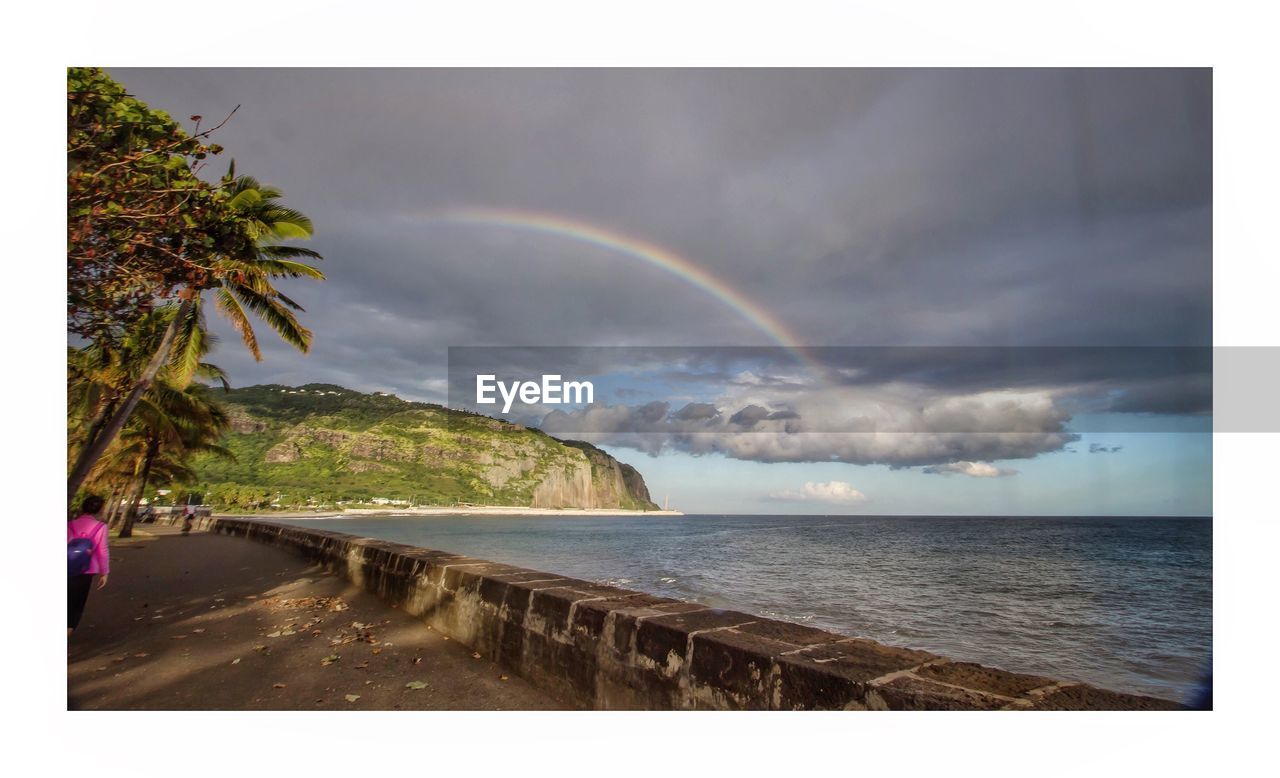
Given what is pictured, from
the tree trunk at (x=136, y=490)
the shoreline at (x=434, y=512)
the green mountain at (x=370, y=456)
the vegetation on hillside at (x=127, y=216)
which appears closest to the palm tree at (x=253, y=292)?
the vegetation on hillside at (x=127, y=216)

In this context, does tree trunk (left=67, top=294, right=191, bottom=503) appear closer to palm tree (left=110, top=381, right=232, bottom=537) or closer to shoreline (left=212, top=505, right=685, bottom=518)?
palm tree (left=110, top=381, right=232, bottom=537)

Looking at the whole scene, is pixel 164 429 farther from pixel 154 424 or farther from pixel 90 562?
pixel 90 562

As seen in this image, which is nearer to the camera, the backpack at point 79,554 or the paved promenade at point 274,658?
the paved promenade at point 274,658

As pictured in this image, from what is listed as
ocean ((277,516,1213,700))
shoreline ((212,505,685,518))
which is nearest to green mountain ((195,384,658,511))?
shoreline ((212,505,685,518))

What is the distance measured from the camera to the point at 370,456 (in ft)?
366

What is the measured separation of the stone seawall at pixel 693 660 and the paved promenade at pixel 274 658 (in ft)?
1.00

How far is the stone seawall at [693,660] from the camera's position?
2.43m

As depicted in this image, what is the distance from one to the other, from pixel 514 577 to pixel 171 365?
12992 millimetres

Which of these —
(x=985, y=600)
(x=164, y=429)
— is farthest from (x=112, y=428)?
(x=985, y=600)

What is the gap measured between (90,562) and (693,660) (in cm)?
586

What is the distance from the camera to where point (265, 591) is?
8789mm

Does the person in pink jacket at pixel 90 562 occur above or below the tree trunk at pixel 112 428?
below

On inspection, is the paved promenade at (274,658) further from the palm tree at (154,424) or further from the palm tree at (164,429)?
the palm tree at (164,429)

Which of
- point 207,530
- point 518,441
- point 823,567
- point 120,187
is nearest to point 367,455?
point 518,441
